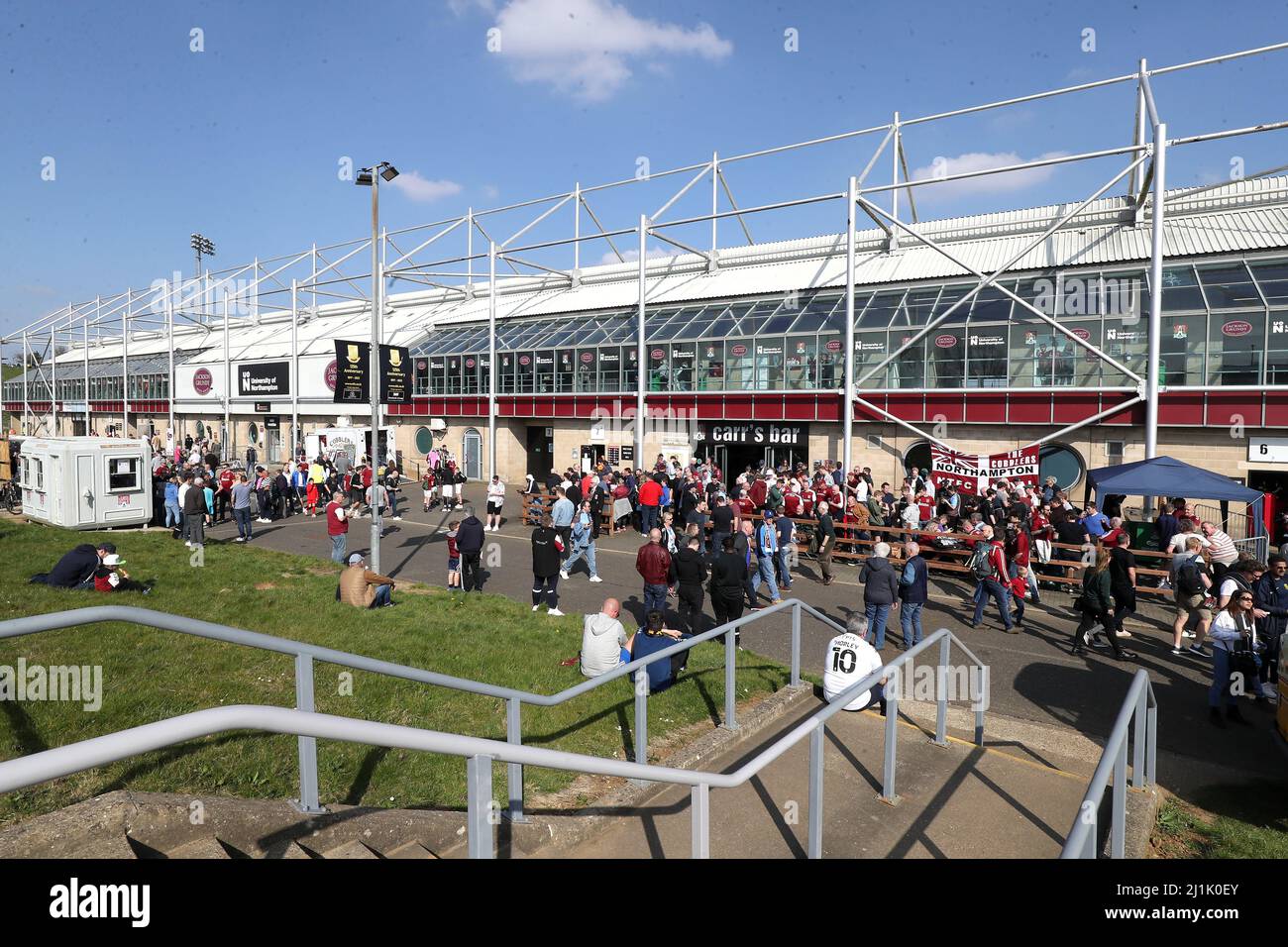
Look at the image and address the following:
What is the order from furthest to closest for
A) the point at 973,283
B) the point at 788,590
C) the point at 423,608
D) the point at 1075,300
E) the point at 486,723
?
1. the point at 973,283
2. the point at 1075,300
3. the point at 788,590
4. the point at 423,608
5. the point at 486,723

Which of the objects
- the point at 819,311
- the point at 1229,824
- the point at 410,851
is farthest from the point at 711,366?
the point at 410,851

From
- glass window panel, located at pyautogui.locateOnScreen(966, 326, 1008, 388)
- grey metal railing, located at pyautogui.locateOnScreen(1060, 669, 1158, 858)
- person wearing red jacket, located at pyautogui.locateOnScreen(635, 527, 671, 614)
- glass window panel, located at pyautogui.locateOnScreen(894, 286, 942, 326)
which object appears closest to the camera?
grey metal railing, located at pyautogui.locateOnScreen(1060, 669, 1158, 858)

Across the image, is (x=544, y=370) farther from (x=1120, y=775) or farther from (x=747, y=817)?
(x=1120, y=775)

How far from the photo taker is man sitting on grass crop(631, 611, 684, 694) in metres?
7.56

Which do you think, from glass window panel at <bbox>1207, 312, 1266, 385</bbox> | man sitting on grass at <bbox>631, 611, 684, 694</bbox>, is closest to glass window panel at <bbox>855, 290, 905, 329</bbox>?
glass window panel at <bbox>1207, 312, 1266, 385</bbox>

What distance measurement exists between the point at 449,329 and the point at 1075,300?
96.4 feet

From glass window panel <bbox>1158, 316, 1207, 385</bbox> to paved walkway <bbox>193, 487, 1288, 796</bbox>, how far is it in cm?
947

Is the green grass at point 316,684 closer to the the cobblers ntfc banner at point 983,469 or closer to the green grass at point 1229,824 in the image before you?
the green grass at point 1229,824

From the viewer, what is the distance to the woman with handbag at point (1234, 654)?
26.9ft

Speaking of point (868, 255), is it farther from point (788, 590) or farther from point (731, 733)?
point (731, 733)

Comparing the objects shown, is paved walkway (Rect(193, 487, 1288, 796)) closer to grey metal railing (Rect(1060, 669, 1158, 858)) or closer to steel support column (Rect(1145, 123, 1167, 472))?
grey metal railing (Rect(1060, 669, 1158, 858))

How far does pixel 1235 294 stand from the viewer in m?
19.2
